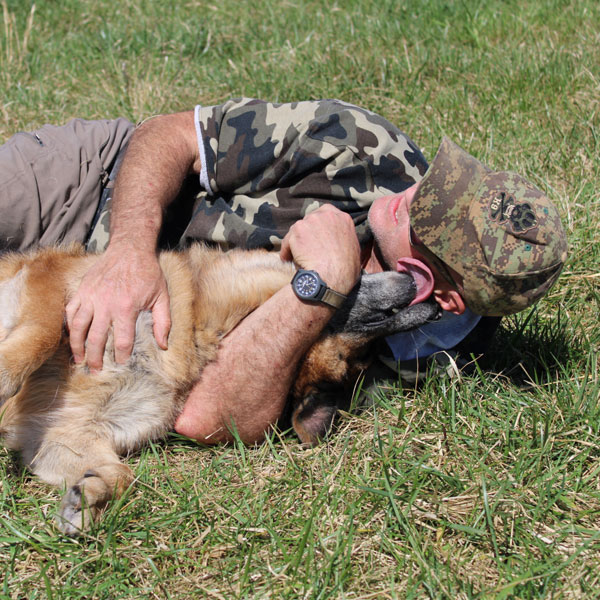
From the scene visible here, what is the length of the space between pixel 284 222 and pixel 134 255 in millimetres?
915

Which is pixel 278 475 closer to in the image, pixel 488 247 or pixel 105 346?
pixel 105 346

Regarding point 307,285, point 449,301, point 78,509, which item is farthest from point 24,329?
point 449,301

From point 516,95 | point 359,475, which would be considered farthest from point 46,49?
point 359,475

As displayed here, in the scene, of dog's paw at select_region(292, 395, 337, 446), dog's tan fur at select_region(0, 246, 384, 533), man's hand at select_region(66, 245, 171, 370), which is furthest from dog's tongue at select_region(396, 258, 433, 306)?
man's hand at select_region(66, 245, 171, 370)

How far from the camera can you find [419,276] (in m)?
3.19

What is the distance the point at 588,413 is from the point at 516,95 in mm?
3485

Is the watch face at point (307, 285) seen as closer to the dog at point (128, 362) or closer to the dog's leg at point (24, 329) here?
the dog at point (128, 362)

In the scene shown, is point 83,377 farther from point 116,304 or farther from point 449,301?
point 449,301

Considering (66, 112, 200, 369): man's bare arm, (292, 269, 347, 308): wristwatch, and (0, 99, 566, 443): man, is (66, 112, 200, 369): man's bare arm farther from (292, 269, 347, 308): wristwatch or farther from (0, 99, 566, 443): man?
(292, 269, 347, 308): wristwatch

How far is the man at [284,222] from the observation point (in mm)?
2857

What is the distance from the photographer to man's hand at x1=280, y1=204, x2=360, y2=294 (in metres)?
2.98

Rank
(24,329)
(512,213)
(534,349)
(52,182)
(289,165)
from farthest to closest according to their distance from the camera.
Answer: (52,182), (534,349), (289,165), (512,213), (24,329)

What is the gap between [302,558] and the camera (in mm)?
2381

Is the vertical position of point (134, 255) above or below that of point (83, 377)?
above
